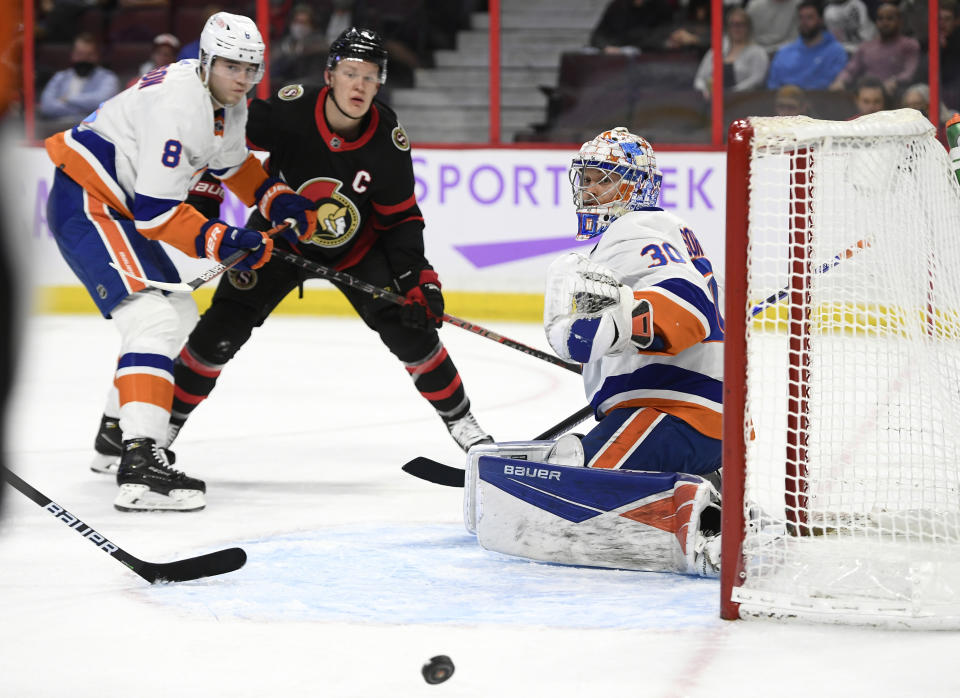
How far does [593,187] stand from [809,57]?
387 cm

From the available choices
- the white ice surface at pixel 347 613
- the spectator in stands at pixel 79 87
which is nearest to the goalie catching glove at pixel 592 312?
the white ice surface at pixel 347 613

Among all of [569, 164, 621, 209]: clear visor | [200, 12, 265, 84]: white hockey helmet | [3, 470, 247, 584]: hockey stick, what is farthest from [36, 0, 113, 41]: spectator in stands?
[3, 470, 247, 584]: hockey stick

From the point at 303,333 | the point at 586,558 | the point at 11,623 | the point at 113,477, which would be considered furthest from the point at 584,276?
the point at 303,333

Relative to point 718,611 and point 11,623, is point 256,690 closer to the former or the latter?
point 11,623

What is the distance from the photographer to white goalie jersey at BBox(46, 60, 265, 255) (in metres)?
3.14

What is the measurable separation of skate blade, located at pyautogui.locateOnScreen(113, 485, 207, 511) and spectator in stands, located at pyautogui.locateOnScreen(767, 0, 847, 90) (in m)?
3.98

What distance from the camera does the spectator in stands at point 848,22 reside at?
6.19 metres

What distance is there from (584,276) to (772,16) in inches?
166

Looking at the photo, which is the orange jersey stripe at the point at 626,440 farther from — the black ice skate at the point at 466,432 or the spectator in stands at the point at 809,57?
the spectator in stands at the point at 809,57

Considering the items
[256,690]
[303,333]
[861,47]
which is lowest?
[256,690]

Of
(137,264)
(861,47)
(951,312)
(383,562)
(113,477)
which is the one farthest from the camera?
(861,47)

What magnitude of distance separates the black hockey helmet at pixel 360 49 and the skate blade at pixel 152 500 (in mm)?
1047

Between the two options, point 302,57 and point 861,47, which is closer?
point 861,47

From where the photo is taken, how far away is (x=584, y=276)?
96.9 inches
